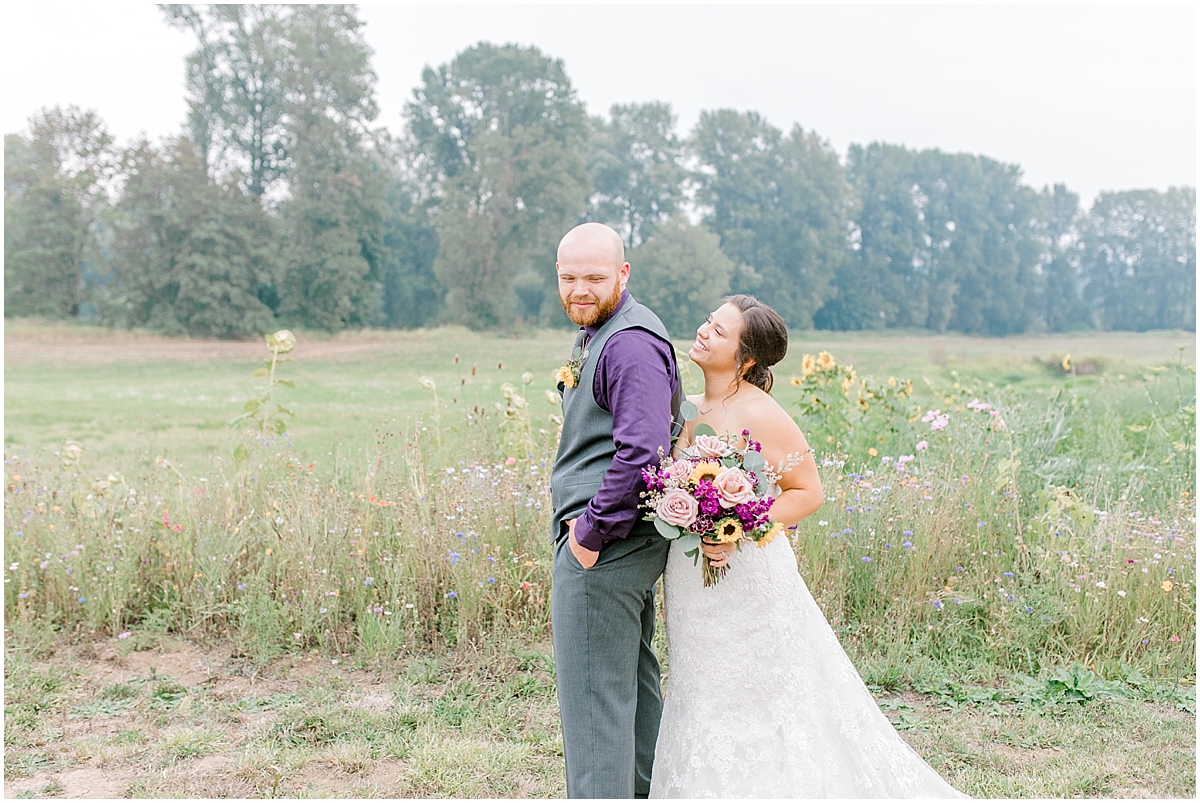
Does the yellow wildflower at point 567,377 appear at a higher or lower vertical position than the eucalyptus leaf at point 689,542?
higher

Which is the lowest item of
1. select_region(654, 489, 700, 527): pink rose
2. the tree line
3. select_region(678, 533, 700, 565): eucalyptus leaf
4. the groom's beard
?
select_region(678, 533, 700, 565): eucalyptus leaf

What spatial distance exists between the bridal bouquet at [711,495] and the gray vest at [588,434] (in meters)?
0.15

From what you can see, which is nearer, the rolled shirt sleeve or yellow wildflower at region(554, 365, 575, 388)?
the rolled shirt sleeve

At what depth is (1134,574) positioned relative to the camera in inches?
151

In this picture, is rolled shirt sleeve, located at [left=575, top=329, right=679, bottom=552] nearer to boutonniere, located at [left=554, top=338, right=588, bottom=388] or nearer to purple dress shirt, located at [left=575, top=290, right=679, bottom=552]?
purple dress shirt, located at [left=575, top=290, right=679, bottom=552]

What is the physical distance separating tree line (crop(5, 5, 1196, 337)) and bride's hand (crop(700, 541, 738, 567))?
19.8m

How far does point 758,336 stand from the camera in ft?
7.48

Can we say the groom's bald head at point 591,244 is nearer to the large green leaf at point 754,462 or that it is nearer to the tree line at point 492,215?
the large green leaf at point 754,462

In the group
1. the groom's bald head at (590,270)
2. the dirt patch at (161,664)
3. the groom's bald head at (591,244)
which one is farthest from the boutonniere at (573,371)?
the dirt patch at (161,664)

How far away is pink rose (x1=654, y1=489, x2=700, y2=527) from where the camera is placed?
1963 mm

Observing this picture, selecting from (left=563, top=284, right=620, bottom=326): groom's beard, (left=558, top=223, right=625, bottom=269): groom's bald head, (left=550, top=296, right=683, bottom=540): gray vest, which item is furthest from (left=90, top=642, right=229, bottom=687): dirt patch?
(left=558, top=223, right=625, bottom=269): groom's bald head

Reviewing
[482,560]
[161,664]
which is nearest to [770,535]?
[482,560]

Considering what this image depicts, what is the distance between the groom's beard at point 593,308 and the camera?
2.10 m

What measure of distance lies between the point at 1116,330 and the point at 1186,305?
2.25 meters
